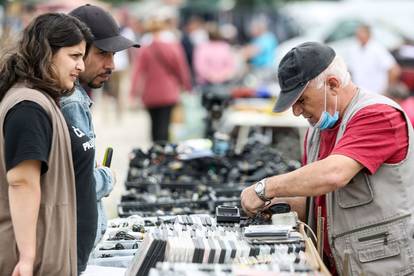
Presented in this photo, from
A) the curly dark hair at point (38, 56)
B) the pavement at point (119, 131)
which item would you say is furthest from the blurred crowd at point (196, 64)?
the curly dark hair at point (38, 56)

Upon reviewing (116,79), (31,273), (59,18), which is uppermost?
(59,18)

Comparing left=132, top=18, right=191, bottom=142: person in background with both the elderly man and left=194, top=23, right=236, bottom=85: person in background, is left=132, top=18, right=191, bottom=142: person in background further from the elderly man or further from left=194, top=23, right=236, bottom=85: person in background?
the elderly man

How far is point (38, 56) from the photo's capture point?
11.3 ft

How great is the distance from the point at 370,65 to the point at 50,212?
34.3 feet

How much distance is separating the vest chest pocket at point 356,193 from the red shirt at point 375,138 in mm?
88

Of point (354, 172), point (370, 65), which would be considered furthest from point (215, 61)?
point (354, 172)

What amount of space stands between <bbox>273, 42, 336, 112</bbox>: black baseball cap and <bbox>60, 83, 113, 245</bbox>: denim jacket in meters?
0.94

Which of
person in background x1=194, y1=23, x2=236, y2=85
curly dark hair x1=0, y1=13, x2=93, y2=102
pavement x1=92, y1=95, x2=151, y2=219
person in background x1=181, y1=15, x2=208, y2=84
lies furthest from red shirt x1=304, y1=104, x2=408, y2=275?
person in background x1=181, y1=15, x2=208, y2=84

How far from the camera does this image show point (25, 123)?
328 centimetres

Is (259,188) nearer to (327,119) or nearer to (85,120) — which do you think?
(327,119)

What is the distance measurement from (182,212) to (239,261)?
2.00 meters

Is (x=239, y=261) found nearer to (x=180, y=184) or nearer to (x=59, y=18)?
(x=59, y=18)

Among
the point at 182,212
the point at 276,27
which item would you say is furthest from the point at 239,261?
the point at 276,27

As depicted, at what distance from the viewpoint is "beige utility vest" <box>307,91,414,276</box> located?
12.6 ft
